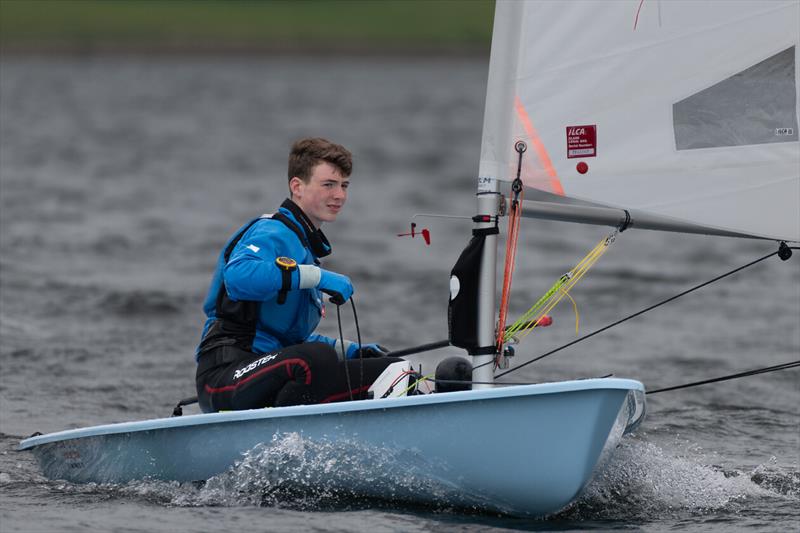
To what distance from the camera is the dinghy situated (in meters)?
4.77

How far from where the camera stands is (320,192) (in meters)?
5.13

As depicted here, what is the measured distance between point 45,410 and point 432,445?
3260 millimetres

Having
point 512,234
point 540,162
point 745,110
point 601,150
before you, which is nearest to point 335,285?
point 512,234

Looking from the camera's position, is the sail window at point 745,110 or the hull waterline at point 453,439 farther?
the sail window at point 745,110

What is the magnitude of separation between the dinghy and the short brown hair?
61cm

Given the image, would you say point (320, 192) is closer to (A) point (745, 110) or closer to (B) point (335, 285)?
(B) point (335, 285)

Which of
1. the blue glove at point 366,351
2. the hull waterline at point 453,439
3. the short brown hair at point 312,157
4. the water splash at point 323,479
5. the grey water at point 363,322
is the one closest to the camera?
the hull waterline at point 453,439

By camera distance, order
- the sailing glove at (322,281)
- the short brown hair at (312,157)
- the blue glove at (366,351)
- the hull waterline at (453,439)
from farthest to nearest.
Answer: 1. the blue glove at (366,351)
2. the short brown hair at (312,157)
3. the sailing glove at (322,281)
4. the hull waterline at (453,439)

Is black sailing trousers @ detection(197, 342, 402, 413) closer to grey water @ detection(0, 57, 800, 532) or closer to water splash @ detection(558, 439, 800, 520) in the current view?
grey water @ detection(0, 57, 800, 532)

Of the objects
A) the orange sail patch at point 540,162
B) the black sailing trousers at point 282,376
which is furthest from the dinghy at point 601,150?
the black sailing trousers at point 282,376

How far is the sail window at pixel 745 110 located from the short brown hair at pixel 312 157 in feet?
4.22

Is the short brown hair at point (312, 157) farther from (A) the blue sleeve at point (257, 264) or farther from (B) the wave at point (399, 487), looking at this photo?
(B) the wave at point (399, 487)

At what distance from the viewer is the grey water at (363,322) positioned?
5012mm

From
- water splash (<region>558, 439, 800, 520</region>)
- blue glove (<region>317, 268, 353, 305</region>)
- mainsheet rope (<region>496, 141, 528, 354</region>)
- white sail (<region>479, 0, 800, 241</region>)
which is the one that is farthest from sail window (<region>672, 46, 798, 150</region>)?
blue glove (<region>317, 268, 353, 305</region>)
